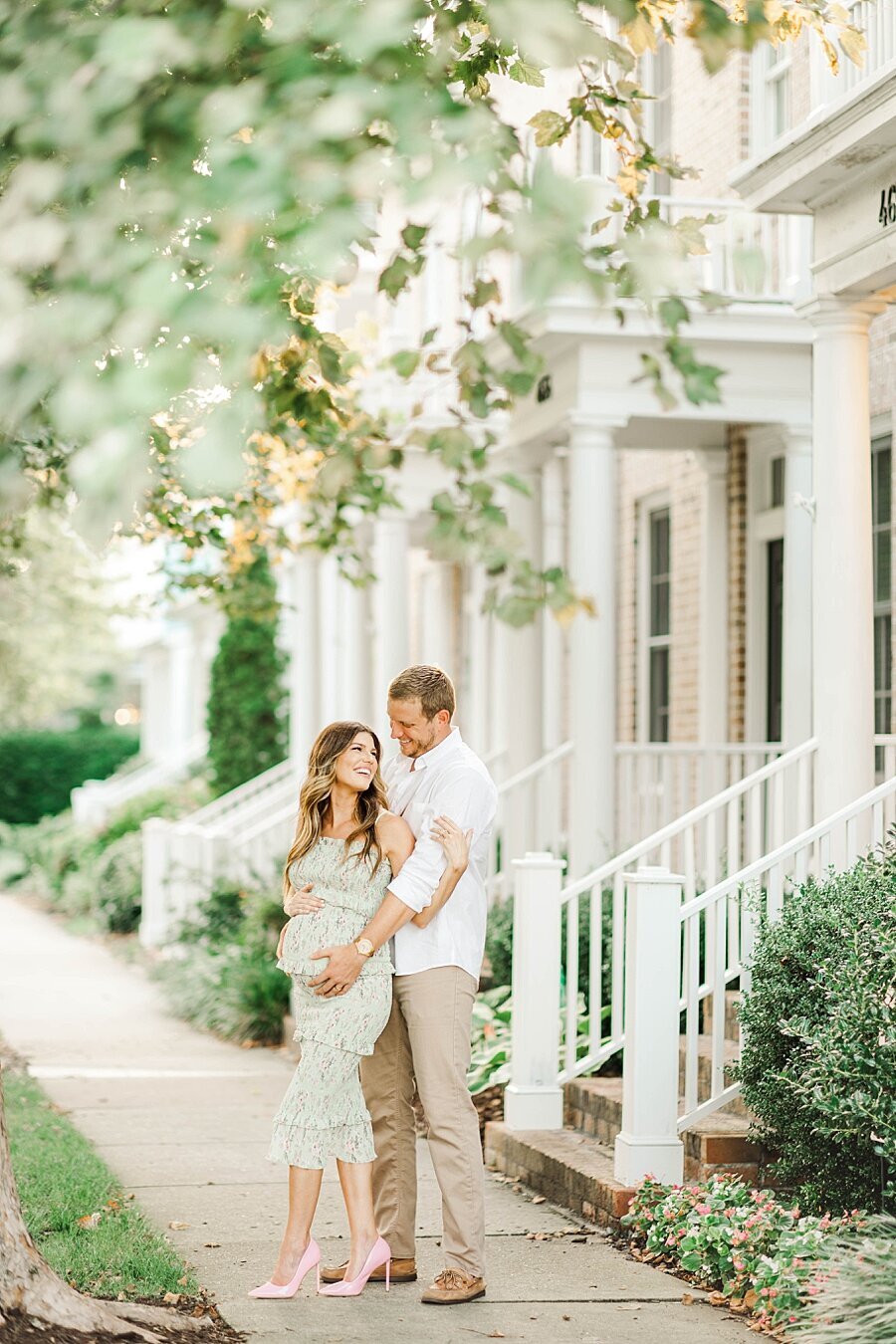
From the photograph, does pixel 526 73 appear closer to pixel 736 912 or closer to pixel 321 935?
pixel 321 935

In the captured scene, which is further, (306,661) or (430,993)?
(306,661)

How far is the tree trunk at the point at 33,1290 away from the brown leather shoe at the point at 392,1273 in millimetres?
1002

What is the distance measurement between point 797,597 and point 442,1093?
584 cm

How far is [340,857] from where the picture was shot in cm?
593

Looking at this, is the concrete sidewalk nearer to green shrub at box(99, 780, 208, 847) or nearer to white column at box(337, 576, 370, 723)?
white column at box(337, 576, 370, 723)

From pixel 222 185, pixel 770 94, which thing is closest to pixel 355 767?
pixel 222 185

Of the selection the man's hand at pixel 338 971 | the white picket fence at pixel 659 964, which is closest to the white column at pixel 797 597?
the white picket fence at pixel 659 964

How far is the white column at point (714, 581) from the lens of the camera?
42.6ft

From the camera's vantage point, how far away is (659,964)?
280 inches

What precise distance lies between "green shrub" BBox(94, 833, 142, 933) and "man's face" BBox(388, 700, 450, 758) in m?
14.1

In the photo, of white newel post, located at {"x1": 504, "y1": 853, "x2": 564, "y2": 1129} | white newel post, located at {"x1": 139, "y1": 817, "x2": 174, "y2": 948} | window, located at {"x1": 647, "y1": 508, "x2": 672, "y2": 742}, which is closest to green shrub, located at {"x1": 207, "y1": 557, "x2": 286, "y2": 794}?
white newel post, located at {"x1": 139, "y1": 817, "x2": 174, "y2": 948}

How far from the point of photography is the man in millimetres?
5879

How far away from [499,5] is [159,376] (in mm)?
1079

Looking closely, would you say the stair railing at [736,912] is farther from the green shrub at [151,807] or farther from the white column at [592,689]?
the green shrub at [151,807]
